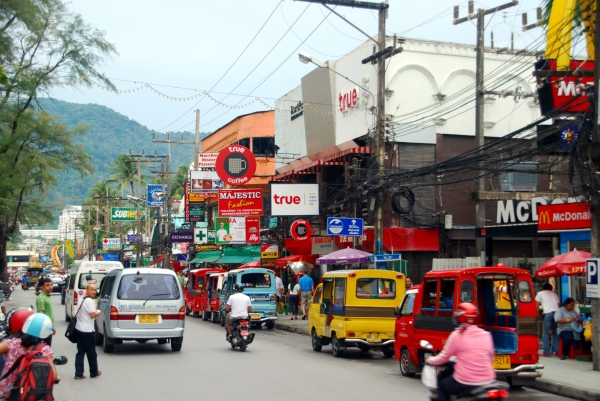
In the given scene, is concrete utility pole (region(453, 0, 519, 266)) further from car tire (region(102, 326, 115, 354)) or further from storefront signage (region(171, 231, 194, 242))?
storefront signage (region(171, 231, 194, 242))

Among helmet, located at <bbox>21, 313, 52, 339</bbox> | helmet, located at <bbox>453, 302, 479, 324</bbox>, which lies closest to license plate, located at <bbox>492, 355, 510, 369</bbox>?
helmet, located at <bbox>453, 302, 479, 324</bbox>

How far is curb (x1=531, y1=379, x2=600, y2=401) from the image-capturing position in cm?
1152

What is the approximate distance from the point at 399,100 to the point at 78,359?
19.9m

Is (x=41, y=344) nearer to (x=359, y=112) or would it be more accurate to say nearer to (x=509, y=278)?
(x=509, y=278)

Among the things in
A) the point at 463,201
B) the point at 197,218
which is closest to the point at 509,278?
the point at 463,201

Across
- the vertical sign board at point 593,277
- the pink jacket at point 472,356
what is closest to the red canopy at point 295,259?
the vertical sign board at point 593,277

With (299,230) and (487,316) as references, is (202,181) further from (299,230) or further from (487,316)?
(487,316)

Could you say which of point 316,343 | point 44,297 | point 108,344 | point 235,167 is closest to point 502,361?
point 316,343

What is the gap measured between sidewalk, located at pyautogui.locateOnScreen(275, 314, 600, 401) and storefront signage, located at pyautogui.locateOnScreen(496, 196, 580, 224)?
5331 millimetres

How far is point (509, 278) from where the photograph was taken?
497 inches

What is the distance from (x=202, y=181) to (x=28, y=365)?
125ft

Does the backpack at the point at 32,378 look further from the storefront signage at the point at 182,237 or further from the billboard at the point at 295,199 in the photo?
the storefront signage at the point at 182,237

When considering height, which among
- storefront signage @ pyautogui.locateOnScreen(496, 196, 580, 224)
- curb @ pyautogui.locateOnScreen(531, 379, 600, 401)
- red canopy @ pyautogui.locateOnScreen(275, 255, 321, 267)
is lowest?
curb @ pyautogui.locateOnScreen(531, 379, 600, 401)

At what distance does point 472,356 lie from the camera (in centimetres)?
760
